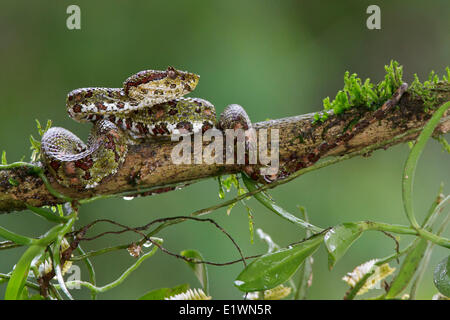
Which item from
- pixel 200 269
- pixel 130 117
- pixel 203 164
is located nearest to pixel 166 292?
pixel 200 269

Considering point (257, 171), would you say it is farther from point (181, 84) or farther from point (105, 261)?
point (105, 261)

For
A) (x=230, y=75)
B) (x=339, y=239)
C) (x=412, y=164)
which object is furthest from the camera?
(x=230, y=75)

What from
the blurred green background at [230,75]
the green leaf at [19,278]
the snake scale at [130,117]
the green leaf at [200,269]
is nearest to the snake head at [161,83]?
the snake scale at [130,117]

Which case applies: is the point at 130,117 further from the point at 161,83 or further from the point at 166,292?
the point at 166,292

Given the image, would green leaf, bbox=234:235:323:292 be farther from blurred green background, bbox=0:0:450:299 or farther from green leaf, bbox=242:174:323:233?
blurred green background, bbox=0:0:450:299

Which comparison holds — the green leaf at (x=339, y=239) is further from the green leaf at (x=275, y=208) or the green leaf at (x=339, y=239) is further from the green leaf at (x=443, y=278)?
the green leaf at (x=443, y=278)
